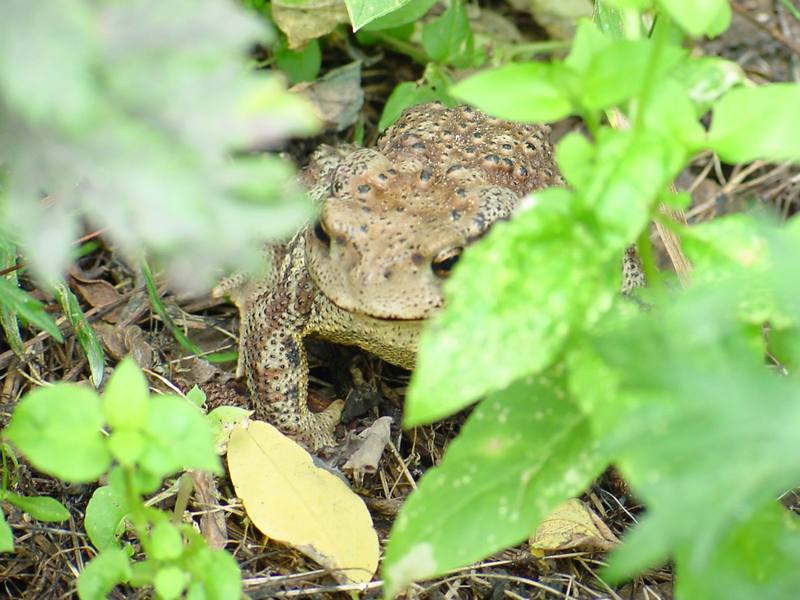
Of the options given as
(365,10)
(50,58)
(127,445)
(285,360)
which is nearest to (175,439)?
(127,445)

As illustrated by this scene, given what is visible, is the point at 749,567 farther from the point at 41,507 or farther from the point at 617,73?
the point at 41,507

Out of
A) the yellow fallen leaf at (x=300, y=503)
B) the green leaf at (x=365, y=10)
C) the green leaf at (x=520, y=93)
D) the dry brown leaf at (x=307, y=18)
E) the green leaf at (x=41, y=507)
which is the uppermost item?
the green leaf at (x=520, y=93)

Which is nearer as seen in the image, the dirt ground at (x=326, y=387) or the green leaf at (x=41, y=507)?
the green leaf at (x=41, y=507)

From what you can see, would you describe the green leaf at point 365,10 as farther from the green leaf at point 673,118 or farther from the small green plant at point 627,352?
the green leaf at point 673,118

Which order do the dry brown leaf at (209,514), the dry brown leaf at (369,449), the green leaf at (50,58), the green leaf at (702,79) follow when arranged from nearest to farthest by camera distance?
1. the green leaf at (50,58)
2. the green leaf at (702,79)
3. the dry brown leaf at (209,514)
4. the dry brown leaf at (369,449)

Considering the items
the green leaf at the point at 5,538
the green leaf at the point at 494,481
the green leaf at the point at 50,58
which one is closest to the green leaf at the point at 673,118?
the green leaf at the point at 494,481

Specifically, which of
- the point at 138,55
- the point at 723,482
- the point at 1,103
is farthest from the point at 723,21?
the point at 1,103

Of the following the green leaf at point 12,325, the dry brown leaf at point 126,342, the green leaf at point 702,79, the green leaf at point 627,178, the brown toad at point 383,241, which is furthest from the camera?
the dry brown leaf at point 126,342

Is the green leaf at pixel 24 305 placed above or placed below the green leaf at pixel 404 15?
below

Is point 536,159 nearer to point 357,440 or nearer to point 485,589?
point 357,440
